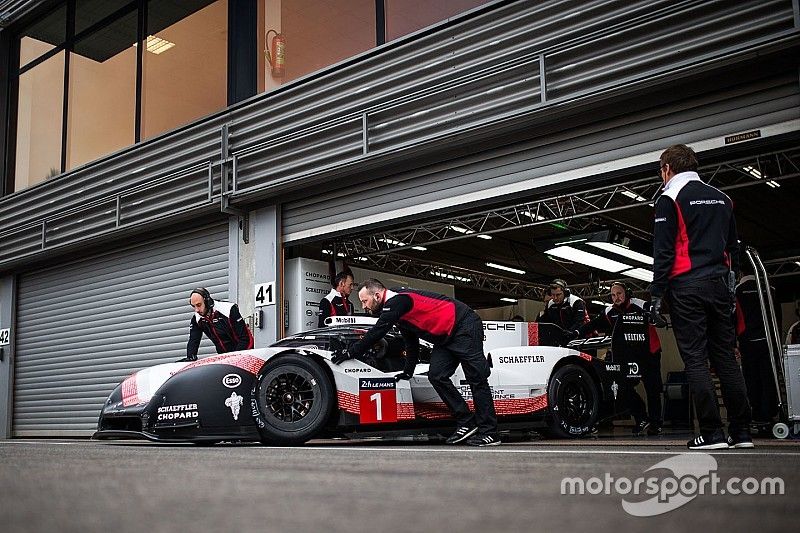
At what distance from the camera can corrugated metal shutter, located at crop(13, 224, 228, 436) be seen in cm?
1362

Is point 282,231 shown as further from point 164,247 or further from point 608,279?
point 608,279

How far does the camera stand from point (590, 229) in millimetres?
14555

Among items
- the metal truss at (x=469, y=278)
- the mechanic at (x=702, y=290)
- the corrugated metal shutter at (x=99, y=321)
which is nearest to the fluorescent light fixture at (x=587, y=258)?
the metal truss at (x=469, y=278)

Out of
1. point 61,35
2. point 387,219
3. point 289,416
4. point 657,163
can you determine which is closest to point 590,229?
point 387,219

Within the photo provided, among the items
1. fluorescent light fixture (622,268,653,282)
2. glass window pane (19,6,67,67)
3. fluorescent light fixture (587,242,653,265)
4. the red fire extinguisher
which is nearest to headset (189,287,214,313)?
the red fire extinguisher

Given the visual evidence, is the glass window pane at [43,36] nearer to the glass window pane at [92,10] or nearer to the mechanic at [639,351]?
the glass window pane at [92,10]

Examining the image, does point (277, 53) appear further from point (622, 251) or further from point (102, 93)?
point (622, 251)

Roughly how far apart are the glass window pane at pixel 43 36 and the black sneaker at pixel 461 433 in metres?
13.6

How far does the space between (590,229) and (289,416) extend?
28.9ft

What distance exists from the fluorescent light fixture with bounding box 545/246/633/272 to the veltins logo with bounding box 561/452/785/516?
40.7ft

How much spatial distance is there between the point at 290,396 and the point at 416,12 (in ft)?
19.0

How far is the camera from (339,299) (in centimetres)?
1096

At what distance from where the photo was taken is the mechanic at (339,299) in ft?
35.0

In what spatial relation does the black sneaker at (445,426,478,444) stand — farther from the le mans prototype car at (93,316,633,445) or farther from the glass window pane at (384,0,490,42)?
the glass window pane at (384,0,490,42)
